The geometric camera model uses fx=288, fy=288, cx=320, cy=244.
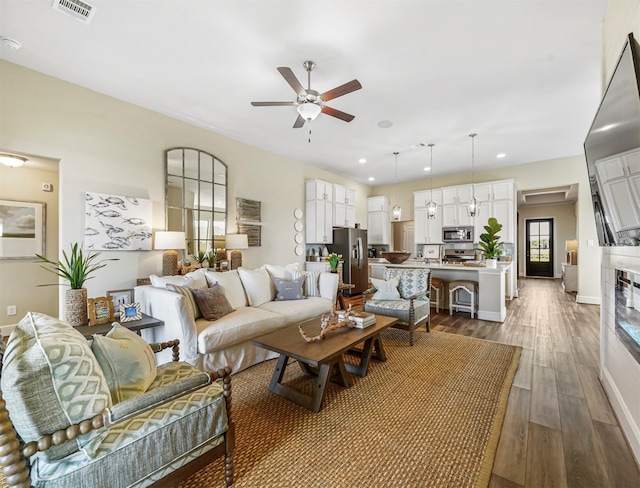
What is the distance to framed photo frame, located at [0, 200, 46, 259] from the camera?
3.90m

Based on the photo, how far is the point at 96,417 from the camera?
1113mm

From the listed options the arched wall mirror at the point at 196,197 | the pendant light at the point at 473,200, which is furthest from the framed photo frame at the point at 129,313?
the pendant light at the point at 473,200

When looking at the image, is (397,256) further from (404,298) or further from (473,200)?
(473,200)

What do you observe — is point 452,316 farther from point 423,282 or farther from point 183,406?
point 183,406

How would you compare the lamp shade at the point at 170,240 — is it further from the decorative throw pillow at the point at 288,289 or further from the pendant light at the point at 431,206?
the pendant light at the point at 431,206

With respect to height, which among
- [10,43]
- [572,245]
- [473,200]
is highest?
[10,43]

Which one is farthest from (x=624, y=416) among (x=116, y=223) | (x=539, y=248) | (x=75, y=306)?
(x=539, y=248)

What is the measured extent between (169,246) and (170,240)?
8 centimetres

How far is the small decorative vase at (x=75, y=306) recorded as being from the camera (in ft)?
8.30

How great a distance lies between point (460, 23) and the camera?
2.41 metres

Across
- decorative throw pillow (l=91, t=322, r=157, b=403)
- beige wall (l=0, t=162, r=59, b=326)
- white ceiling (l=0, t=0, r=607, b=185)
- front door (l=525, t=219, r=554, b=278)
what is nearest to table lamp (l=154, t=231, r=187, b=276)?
white ceiling (l=0, t=0, r=607, b=185)

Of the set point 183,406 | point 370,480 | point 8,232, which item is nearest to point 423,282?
point 370,480

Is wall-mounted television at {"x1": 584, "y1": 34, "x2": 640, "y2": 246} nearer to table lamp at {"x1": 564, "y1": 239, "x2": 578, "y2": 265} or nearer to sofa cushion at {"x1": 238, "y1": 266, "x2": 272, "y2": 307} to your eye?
sofa cushion at {"x1": 238, "y1": 266, "x2": 272, "y2": 307}

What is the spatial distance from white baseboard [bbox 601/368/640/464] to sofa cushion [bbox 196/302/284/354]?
107 inches
